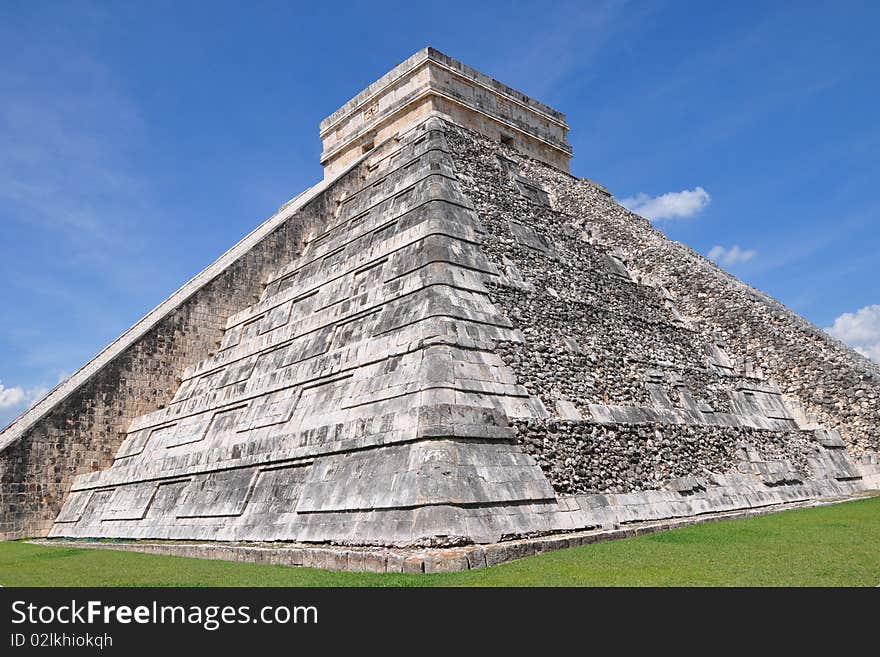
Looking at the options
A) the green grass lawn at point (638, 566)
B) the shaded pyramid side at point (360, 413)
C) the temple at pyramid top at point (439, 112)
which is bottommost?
the green grass lawn at point (638, 566)

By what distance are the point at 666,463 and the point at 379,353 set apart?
4.28 metres

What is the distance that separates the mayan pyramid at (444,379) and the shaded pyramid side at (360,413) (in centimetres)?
4

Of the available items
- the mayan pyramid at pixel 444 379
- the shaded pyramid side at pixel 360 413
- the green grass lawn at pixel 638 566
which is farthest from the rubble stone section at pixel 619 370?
the green grass lawn at pixel 638 566

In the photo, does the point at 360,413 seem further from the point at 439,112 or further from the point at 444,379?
the point at 439,112

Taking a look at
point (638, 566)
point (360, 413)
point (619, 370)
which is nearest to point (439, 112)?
point (619, 370)

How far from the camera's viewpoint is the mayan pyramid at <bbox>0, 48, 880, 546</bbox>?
809cm

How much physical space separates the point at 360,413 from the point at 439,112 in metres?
8.84

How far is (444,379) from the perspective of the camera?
8.22 m

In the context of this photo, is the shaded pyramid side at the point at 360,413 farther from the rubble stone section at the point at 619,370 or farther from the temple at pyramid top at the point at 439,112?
the temple at pyramid top at the point at 439,112

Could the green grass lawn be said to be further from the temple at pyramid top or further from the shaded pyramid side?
the temple at pyramid top

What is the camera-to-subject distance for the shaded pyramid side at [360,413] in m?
7.50
